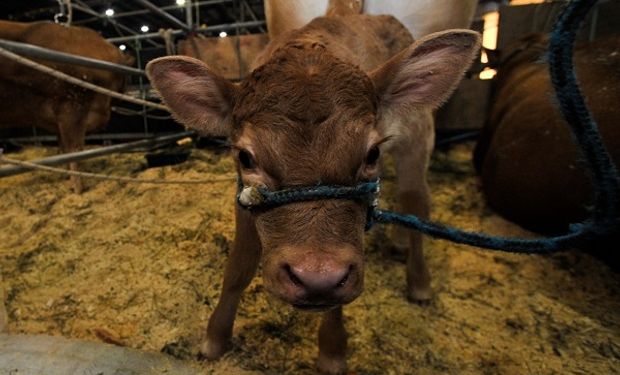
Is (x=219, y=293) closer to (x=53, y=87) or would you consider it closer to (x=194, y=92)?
(x=194, y=92)

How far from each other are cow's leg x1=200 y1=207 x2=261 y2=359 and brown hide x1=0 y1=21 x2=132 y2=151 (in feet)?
9.27

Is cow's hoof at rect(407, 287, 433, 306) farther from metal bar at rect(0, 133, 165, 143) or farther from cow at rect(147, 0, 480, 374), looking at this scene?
metal bar at rect(0, 133, 165, 143)

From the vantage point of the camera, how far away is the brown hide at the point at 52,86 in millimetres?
3379

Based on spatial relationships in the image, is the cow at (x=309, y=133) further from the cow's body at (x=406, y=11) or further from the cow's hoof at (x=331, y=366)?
the cow's body at (x=406, y=11)

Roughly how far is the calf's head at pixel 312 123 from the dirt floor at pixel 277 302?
0.79 meters

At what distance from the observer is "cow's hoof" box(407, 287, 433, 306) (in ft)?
7.09

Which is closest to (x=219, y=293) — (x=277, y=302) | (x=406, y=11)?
(x=277, y=302)

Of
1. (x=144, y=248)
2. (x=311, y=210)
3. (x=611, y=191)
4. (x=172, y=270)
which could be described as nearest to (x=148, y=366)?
(x=172, y=270)

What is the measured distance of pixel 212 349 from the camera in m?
1.69

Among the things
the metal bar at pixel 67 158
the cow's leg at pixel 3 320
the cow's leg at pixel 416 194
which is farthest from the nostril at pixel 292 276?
the metal bar at pixel 67 158

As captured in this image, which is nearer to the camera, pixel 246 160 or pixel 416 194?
pixel 246 160

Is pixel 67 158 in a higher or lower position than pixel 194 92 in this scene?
lower

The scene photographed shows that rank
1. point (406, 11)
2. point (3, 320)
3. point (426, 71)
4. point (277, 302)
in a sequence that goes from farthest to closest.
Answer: point (406, 11), point (277, 302), point (3, 320), point (426, 71)

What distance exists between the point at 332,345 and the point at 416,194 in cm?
101
